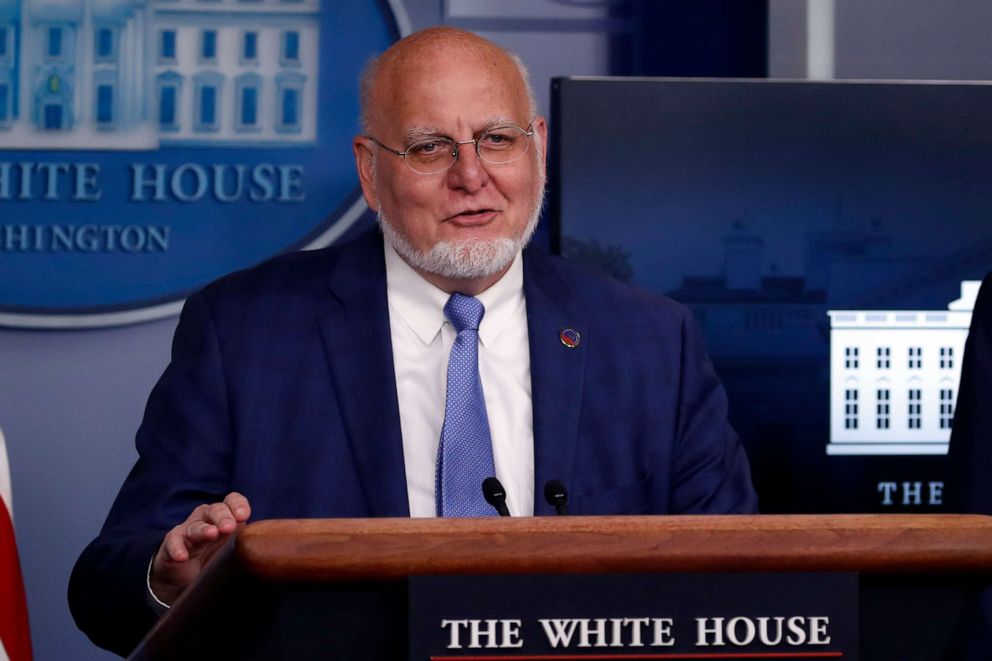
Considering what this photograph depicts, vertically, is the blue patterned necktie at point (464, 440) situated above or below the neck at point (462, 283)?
below

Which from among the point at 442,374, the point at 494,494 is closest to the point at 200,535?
the point at 494,494

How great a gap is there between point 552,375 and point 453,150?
0.38 meters

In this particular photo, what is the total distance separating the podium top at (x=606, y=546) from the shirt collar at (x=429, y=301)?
1.23 m

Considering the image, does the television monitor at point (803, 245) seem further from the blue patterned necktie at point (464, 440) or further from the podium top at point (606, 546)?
the podium top at point (606, 546)

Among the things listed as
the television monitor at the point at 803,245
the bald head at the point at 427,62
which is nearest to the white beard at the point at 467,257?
the bald head at the point at 427,62

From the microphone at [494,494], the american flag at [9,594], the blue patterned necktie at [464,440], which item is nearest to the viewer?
the microphone at [494,494]

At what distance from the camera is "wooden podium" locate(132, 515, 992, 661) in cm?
87

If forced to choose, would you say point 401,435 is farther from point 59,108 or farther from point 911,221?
point 59,108

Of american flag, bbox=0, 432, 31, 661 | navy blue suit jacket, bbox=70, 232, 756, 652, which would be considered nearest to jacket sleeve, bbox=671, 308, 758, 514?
navy blue suit jacket, bbox=70, 232, 756, 652

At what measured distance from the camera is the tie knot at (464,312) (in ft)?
6.84

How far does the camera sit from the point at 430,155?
2094mm

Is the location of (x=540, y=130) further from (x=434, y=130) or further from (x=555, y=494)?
(x=555, y=494)

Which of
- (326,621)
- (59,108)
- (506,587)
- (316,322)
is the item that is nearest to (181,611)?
(326,621)

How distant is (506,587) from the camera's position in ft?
2.90
